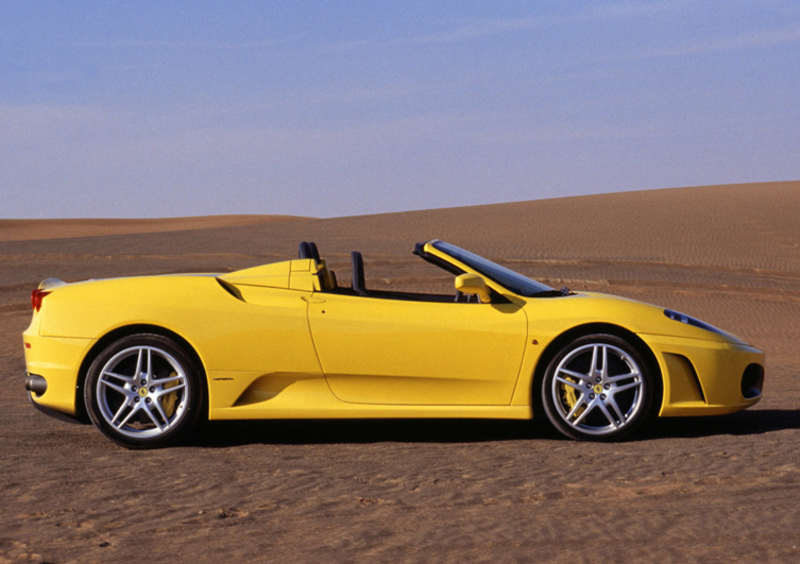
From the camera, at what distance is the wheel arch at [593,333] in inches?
214

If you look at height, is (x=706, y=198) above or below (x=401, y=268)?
above

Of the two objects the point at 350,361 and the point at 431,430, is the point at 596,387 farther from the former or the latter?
the point at 350,361

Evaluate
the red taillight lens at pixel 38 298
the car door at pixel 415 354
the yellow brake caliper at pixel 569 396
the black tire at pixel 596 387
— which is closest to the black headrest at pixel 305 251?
the car door at pixel 415 354

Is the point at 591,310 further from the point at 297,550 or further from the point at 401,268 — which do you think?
the point at 401,268

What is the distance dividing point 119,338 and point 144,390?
14.5 inches

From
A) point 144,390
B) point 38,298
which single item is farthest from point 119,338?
point 38,298

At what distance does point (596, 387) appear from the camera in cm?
541

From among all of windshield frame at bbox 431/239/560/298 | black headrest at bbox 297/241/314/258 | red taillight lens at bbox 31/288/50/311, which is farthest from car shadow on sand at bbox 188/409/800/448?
red taillight lens at bbox 31/288/50/311

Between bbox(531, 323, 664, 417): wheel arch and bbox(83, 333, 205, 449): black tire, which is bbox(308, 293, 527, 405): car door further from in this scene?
bbox(83, 333, 205, 449): black tire

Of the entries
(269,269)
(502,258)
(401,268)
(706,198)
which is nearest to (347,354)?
(269,269)

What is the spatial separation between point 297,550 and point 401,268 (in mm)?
18796

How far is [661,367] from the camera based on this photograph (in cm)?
543

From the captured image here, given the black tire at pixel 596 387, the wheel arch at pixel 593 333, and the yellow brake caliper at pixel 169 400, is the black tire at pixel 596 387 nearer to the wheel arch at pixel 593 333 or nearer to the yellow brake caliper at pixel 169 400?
the wheel arch at pixel 593 333

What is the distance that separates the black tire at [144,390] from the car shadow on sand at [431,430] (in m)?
0.30
